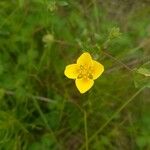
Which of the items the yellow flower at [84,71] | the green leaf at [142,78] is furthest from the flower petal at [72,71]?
the green leaf at [142,78]

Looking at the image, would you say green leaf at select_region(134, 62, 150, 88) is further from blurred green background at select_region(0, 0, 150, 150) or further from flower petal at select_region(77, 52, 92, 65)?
blurred green background at select_region(0, 0, 150, 150)

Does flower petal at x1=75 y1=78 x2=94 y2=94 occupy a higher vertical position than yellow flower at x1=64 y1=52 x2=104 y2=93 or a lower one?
lower

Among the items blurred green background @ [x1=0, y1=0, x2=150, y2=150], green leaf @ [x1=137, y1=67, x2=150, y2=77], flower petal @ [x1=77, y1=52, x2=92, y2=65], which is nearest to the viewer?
green leaf @ [x1=137, y1=67, x2=150, y2=77]

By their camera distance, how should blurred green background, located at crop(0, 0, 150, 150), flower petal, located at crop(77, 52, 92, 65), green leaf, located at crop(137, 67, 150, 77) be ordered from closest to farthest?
green leaf, located at crop(137, 67, 150, 77), flower petal, located at crop(77, 52, 92, 65), blurred green background, located at crop(0, 0, 150, 150)

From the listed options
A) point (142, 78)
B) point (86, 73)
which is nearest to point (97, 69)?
point (86, 73)

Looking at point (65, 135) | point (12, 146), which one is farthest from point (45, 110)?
point (12, 146)

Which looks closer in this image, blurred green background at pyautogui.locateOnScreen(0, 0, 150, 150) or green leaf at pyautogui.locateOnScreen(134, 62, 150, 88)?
green leaf at pyautogui.locateOnScreen(134, 62, 150, 88)

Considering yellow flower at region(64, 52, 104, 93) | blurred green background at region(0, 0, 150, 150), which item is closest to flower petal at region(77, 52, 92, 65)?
yellow flower at region(64, 52, 104, 93)
